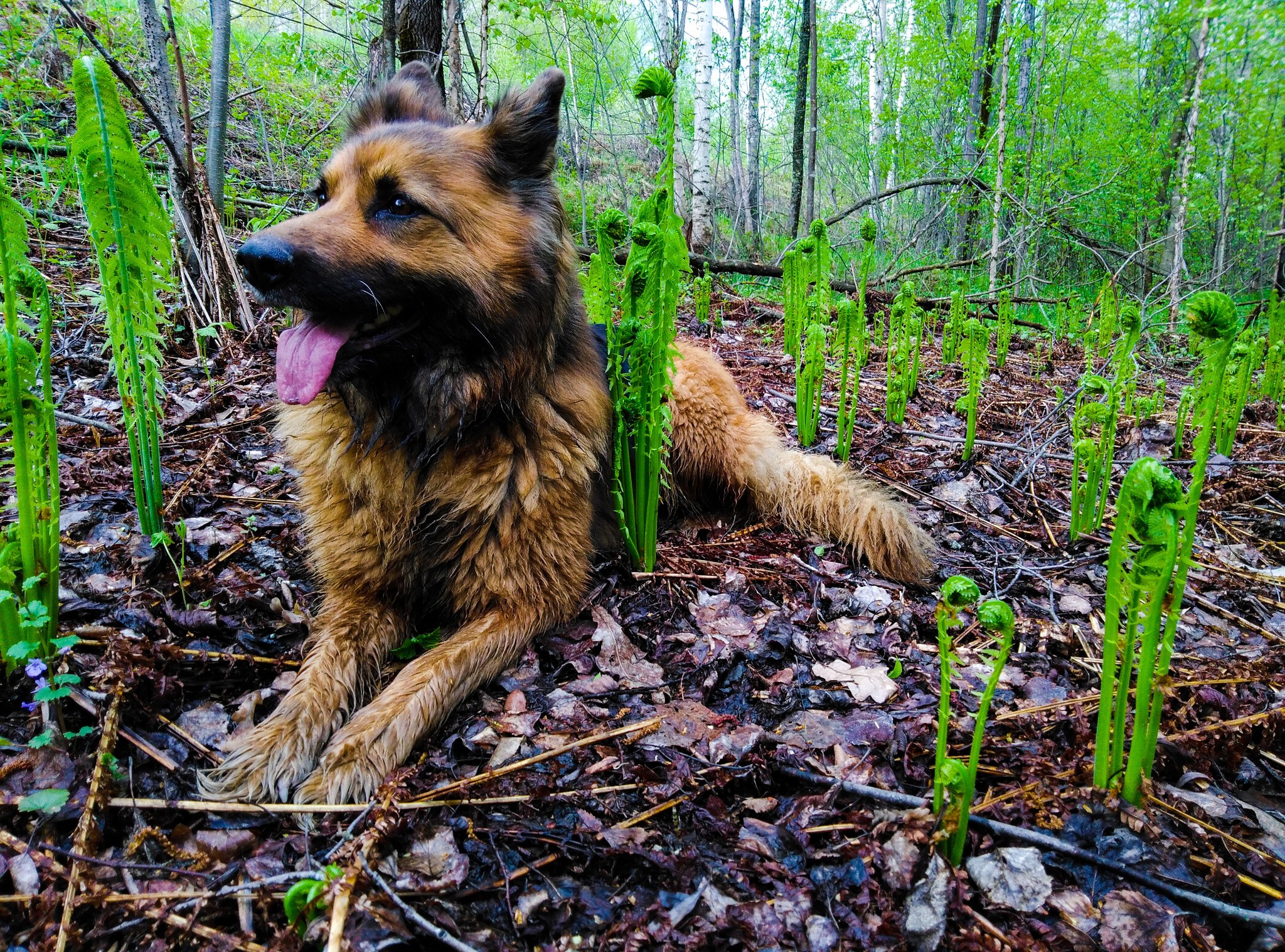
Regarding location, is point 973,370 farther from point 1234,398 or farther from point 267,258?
point 267,258

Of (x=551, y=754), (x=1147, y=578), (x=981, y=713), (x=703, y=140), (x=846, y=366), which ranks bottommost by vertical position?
(x=551, y=754)

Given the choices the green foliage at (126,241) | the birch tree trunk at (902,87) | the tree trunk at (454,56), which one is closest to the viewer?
the green foliage at (126,241)

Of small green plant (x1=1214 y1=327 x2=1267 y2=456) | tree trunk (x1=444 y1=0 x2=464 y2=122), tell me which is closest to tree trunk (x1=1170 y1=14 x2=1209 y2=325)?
small green plant (x1=1214 y1=327 x2=1267 y2=456)

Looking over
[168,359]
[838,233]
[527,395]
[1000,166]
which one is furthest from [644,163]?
[527,395]

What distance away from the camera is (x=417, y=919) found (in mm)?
1259

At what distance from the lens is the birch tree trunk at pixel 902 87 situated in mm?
13219

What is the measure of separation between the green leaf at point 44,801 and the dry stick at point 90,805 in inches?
1.7

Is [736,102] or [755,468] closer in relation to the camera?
[755,468]

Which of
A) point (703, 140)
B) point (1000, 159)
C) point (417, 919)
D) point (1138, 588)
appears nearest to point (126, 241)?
point (417, 919)

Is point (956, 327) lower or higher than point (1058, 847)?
higher

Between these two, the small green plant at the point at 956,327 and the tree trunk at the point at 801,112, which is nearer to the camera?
the small green plant at the point at 956,327

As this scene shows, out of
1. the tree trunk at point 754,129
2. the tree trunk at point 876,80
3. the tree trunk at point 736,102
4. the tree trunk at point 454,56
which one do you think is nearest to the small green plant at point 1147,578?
the tree trunk at point 454,56

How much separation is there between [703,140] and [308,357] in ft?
29.9

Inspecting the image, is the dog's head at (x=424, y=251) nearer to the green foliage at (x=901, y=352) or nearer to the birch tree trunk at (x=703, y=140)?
the green foliage at (x=901, y=352)
